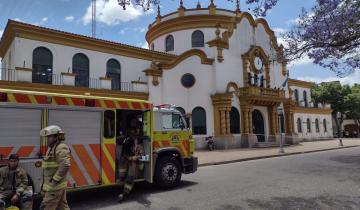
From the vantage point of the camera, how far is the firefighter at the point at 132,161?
29.6 ft

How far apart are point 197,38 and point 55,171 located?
29.4 meters

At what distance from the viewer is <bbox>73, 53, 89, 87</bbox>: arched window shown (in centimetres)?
2489

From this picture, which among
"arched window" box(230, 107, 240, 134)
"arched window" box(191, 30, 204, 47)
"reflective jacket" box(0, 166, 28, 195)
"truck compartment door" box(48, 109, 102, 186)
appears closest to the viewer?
"reflective jacket" box(0, 166, 28, 195)

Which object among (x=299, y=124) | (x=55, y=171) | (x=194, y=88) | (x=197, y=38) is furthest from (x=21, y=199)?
(x=299, y=124)

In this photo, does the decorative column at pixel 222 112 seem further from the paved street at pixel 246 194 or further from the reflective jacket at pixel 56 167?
the reflective jacket at pixel 56 167

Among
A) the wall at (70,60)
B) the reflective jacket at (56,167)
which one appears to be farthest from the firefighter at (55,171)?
the wall at (70,60)

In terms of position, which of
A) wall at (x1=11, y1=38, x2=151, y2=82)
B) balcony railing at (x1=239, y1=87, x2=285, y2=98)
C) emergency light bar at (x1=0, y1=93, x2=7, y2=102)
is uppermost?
wall at (x1=11, y1=38, x2=151, y2=82)

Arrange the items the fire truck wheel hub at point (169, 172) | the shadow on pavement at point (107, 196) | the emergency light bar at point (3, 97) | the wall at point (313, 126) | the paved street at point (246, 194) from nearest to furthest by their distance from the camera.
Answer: the emergency light bar at point (3, 97)
the paved street at point (246, 194)
the shadow on pavement at point (107, 196)
the fire truck wheel hub at point (169, 172)
the wall at point (313, 126)

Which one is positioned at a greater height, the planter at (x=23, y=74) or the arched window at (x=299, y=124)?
the planter at (x=23, y=74)

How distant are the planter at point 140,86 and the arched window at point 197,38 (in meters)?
9.10

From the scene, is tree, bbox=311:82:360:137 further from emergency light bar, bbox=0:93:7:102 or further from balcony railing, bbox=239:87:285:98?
emergency light bar, bbox=0:93:7:102

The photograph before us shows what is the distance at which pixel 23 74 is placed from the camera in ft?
69.6

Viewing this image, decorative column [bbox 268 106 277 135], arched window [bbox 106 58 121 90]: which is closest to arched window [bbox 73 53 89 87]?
arched window [bbox 106 58 121 90]

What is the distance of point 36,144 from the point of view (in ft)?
24.6
